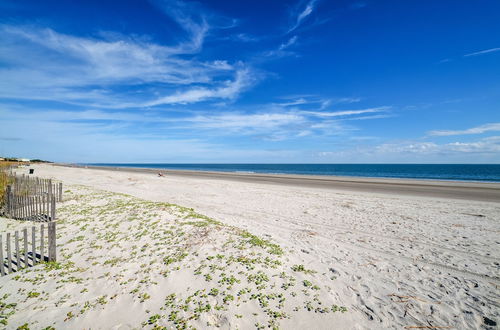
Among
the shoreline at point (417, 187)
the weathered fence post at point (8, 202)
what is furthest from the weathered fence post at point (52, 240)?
the shoreline at point (417, 187)

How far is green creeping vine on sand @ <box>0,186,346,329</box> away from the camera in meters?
5.09

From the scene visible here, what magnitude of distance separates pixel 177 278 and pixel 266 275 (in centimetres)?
250

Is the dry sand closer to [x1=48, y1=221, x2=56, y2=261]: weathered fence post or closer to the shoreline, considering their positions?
[x1=48, y1=221, x2=56, y2=261]: weathered fence post

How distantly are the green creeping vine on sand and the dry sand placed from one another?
0.10 feet

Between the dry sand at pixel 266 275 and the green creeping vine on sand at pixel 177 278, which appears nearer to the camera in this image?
the dry sand at pixel 266 275

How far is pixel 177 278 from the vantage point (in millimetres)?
6363

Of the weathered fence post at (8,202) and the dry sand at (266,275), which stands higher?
the weathered fence post at (8,202)

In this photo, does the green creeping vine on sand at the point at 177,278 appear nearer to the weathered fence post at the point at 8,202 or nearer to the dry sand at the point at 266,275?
the dry sand at the point at 266,275

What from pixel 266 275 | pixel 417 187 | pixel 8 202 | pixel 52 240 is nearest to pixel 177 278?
pixel 266 275

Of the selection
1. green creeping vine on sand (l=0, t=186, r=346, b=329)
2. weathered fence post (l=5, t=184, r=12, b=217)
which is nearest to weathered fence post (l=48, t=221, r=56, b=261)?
green creeping vine on sand (l=0, t=186, r=346, b=329)

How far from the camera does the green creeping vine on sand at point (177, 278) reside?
16.7ft

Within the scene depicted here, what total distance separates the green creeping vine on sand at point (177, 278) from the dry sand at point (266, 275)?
0.03 m

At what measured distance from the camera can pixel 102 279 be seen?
6578mm

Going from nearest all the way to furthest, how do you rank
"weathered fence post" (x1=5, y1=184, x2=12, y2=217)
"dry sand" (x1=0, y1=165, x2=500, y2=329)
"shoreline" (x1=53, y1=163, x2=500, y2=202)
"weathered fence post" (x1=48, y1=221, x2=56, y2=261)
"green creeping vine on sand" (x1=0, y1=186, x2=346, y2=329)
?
"dry sand" (x1=0, y1=165, x2=500, y2=329) < "green creeping vine on sand" (x1=0, y1=186, x2=346, y2=329) < "weathered fence post" (x1=48, y1=221, x2=56, y2=261) < "weathered fence post" (x1=5, y1=184, x2=12, y2=217) < "shoreline" (x1=53, y1=163, x2=500, y2=202)
